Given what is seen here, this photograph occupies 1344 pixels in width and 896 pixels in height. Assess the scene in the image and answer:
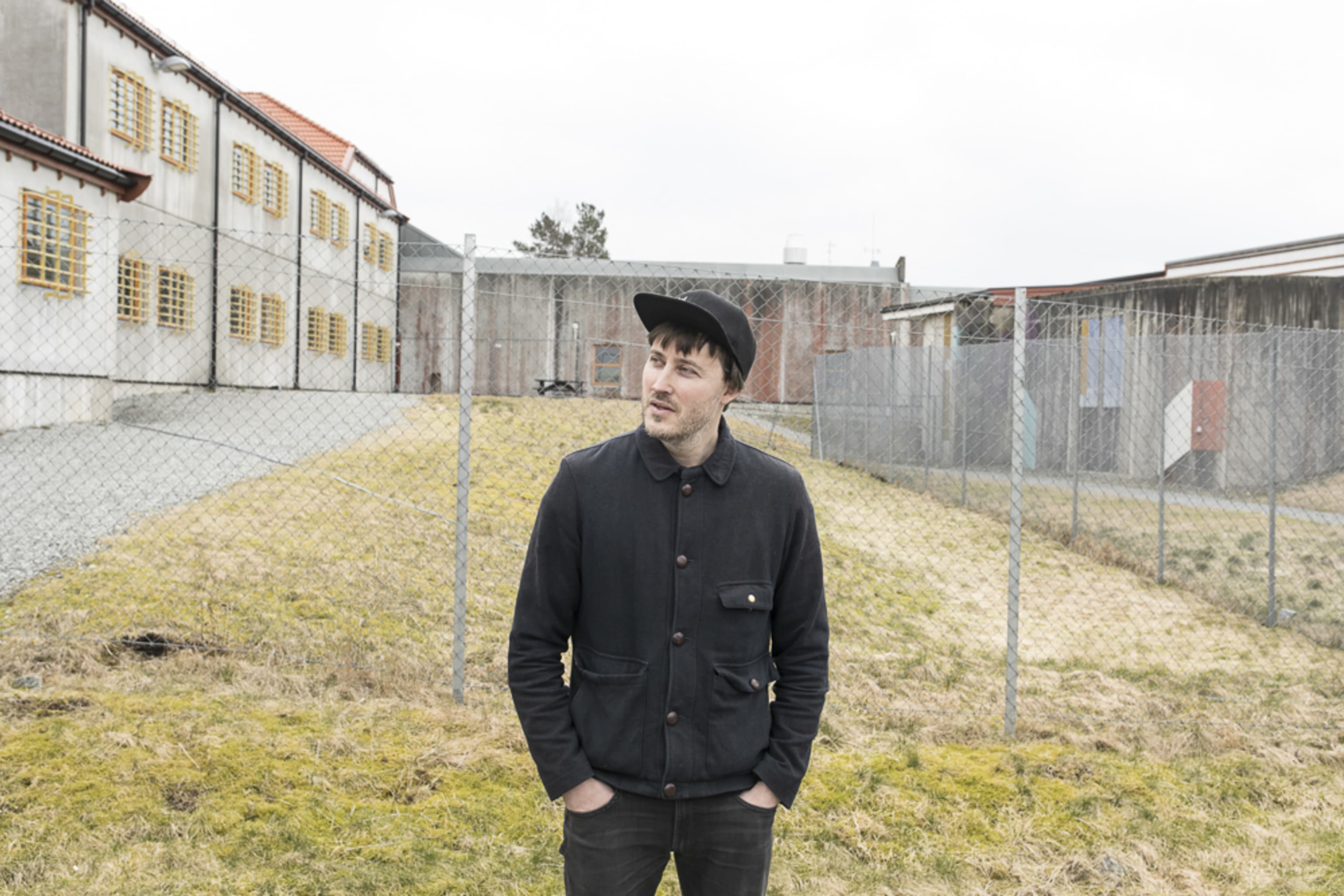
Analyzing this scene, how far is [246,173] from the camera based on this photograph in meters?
20.0

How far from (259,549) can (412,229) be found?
27772mm

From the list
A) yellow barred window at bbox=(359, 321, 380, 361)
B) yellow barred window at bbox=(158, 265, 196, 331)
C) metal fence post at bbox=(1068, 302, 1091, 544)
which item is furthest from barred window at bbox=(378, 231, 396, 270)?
metal fence post at bbox=(1068, 302, 1091, 544)

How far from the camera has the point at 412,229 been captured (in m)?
33.4

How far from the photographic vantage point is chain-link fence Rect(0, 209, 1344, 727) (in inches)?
243

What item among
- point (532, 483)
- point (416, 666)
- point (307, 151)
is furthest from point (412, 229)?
point (416, 666)

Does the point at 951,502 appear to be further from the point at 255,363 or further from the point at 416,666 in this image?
the point at 255,363

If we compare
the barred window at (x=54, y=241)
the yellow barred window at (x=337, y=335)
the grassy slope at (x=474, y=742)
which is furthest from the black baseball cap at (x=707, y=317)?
the yellow barred window at (x=337, y=335)

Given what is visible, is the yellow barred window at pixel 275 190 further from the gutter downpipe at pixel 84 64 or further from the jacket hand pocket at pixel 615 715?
the jacket hand pocket at pixel 615 715

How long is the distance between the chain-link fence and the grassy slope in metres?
0.06

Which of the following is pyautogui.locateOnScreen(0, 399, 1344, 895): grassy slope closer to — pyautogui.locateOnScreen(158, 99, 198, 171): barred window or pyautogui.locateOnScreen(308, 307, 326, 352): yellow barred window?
pyautogui.locateOnScreen(158, 99, 198, 171): barred window

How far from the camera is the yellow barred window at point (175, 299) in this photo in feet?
55.3

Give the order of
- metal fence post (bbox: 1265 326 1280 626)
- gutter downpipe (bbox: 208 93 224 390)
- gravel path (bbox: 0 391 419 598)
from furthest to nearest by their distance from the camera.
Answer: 1. gutter downpipe (bbox: 208 93 224 390)
2. metal fence post (bbox: 1265 326 1280 626)
3. gravel path (bbox: 0 391 419 598)

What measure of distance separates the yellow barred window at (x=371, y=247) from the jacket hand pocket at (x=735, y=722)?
24.4 metres

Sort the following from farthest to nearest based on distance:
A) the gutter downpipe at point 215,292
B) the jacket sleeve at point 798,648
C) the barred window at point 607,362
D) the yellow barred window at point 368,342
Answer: the yellow barred window at point 368,342 → the barred window at point 607,362 → the gutter downpipe at point 215,292 → the jacket sleeve at point 798,648
